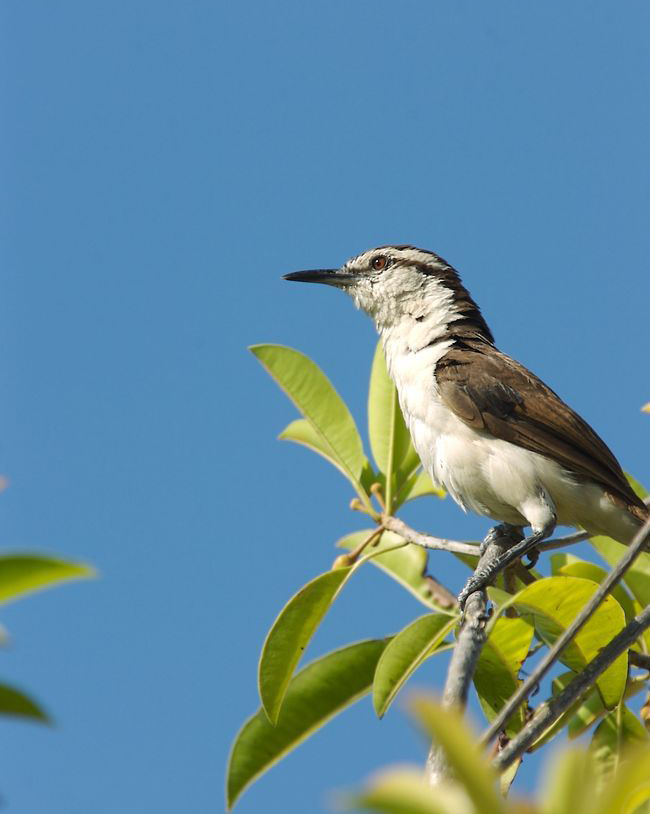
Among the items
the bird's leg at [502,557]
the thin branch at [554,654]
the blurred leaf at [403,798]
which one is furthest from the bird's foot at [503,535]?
the blurred leaf at [403,798]

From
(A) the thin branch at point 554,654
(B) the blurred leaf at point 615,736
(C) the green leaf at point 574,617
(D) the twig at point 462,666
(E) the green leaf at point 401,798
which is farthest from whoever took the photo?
(B) the blurred leaf at point 615,736

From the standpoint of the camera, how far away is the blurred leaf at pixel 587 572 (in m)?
4.42

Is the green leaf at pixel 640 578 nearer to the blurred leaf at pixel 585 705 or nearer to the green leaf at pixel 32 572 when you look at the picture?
the blurred leaf at pixel 585 705

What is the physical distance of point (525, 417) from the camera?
5535mm

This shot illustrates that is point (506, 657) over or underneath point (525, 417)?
underneath

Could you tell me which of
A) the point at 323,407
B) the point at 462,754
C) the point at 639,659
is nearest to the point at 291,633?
the point at 639,659

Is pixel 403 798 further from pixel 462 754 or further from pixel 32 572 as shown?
pixel 32 572

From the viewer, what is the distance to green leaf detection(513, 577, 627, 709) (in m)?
3.46

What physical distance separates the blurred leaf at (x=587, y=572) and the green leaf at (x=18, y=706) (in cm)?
282

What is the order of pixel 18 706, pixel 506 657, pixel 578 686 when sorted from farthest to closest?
pixel 506 657 < pixel 578 686 < pixel 18 706

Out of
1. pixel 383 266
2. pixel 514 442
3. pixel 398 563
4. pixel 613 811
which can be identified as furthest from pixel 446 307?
pixel 613 811

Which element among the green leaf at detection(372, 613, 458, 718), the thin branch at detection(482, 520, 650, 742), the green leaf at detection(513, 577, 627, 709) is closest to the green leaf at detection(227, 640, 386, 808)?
the green leaf at detection(372, 613, 458, 718)

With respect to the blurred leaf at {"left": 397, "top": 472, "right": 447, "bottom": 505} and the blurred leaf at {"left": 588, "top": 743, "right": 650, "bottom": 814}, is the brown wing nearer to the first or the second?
the blurred leaf at {"left": 397, "top": 472, "right": 447, "bottom": 505}

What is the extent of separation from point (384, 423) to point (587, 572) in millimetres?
1600
